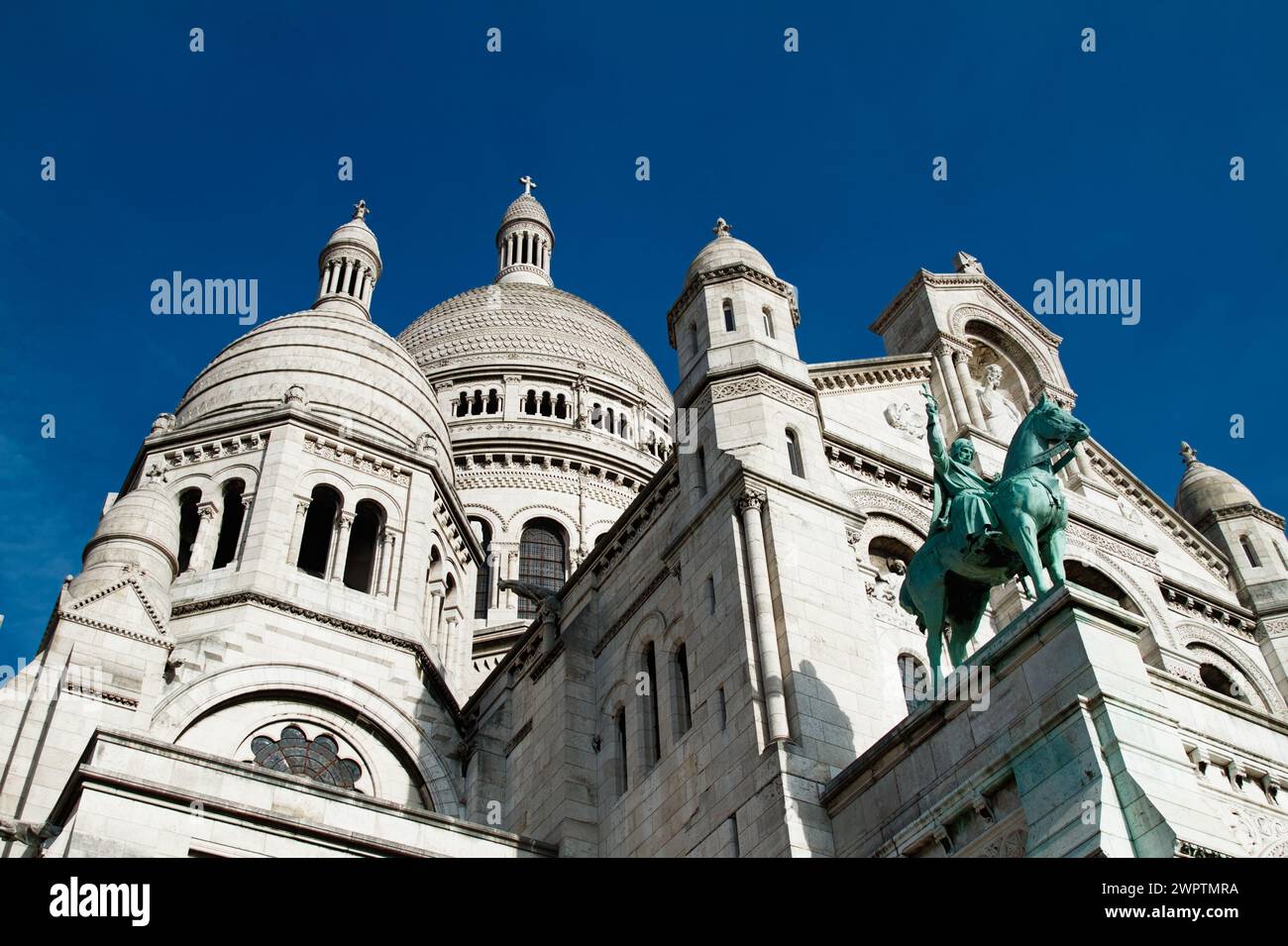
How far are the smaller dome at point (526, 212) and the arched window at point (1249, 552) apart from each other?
49.4m

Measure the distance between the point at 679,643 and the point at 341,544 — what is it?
11302 mm

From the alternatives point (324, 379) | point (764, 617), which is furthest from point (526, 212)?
point (764, 617)

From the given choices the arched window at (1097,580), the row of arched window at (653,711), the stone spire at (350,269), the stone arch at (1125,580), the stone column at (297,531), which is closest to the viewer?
the row of arched window at (653,711)

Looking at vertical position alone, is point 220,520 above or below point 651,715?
above

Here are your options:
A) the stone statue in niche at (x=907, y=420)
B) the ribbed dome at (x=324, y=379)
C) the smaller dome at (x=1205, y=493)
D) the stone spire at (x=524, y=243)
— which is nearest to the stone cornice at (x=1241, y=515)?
the smaller dome at (x=1205, y=493)

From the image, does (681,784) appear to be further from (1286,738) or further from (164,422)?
(164,422)

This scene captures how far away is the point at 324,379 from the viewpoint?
35031 mm

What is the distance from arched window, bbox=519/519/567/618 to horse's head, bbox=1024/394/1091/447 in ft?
99.7

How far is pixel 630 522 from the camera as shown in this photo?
26609 mm

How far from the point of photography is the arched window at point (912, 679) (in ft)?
73.5

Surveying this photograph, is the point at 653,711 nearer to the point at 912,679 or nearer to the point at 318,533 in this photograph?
the point at 912,679

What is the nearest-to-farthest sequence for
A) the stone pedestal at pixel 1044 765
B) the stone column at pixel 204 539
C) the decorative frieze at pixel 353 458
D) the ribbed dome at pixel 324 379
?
the stone pedestal at pixel 1044 765 → the stone column at pixel 204 539 → the decorative frieze at pixel 353 458 → the ribbed dome at pixel 324 379

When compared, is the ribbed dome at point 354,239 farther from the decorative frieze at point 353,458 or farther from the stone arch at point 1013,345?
the stone arch at point 1013,345

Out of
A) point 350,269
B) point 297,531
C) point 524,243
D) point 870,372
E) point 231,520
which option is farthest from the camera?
point 524,243
